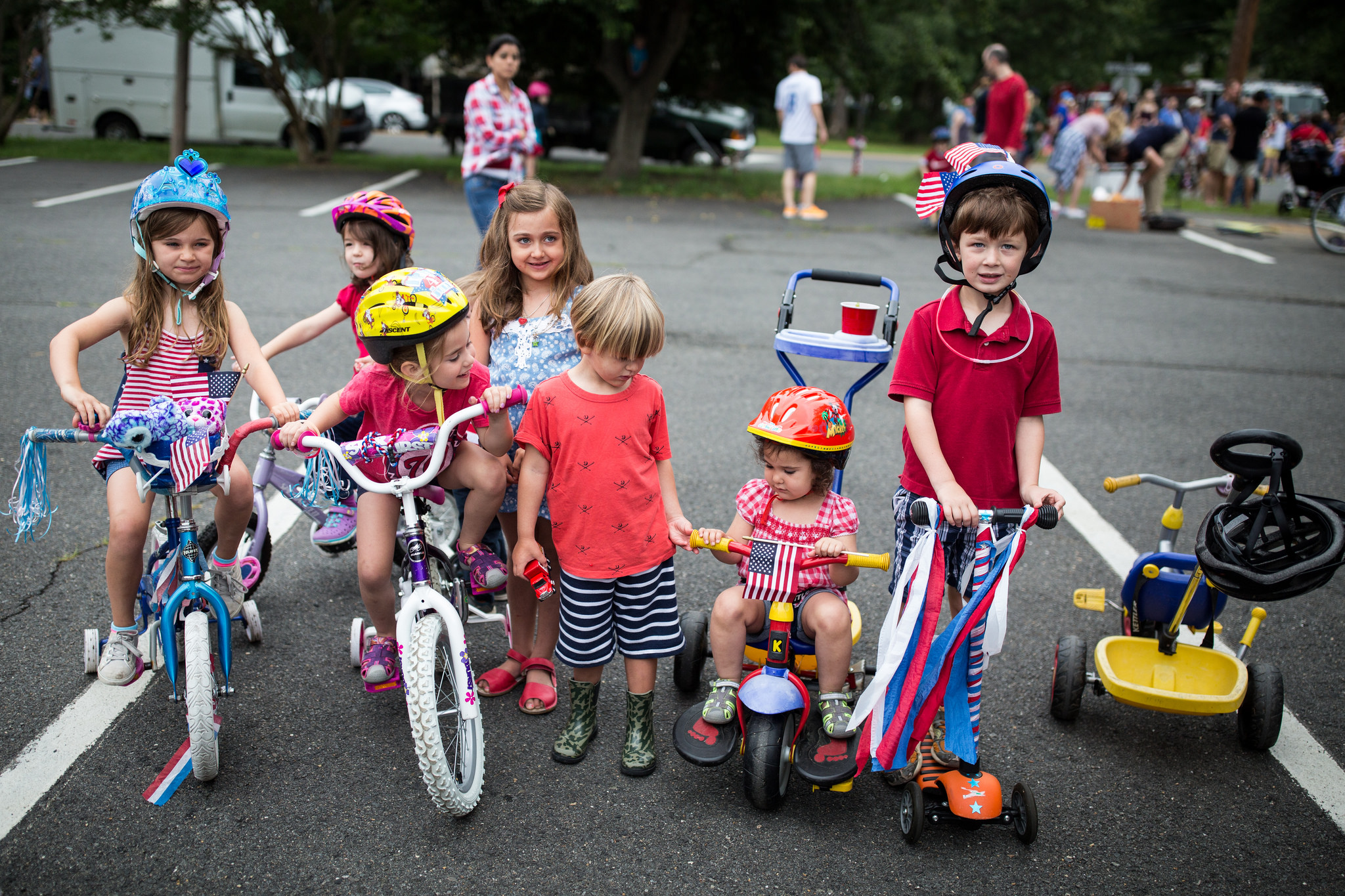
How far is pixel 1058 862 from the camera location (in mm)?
2678

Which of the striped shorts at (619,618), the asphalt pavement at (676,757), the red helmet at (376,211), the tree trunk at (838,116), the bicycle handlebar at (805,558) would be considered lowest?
the asphalt pavement at (676,757)

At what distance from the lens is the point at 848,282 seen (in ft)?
10.3

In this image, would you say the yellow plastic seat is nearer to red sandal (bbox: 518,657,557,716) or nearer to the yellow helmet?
red sandal (bbox: 518,657,557,716)

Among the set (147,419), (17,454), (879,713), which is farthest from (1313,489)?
(17,454)

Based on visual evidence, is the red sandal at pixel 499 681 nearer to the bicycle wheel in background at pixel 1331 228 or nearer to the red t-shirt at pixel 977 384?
the red t-shirt at pixel 977 384

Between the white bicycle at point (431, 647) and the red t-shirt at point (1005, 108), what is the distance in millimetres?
10744

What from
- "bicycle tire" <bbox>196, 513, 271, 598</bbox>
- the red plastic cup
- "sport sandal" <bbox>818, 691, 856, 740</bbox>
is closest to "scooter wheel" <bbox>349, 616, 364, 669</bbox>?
"bicycle tire" <bbox>196, 513, 271, 598</bbox>

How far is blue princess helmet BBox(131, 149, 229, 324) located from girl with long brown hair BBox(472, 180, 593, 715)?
0.86 metres

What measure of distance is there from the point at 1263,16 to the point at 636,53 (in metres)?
→ 39.4

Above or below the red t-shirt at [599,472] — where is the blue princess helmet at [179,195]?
above

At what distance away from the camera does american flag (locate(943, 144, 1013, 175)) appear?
285 cm

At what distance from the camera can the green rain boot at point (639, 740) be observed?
2.99m

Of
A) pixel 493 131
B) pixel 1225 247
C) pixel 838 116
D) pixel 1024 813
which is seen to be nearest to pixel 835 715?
pixel 1024 813

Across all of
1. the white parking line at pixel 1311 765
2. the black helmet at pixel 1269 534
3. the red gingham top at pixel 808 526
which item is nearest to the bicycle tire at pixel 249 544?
the red gingham top at pixel 808 526
